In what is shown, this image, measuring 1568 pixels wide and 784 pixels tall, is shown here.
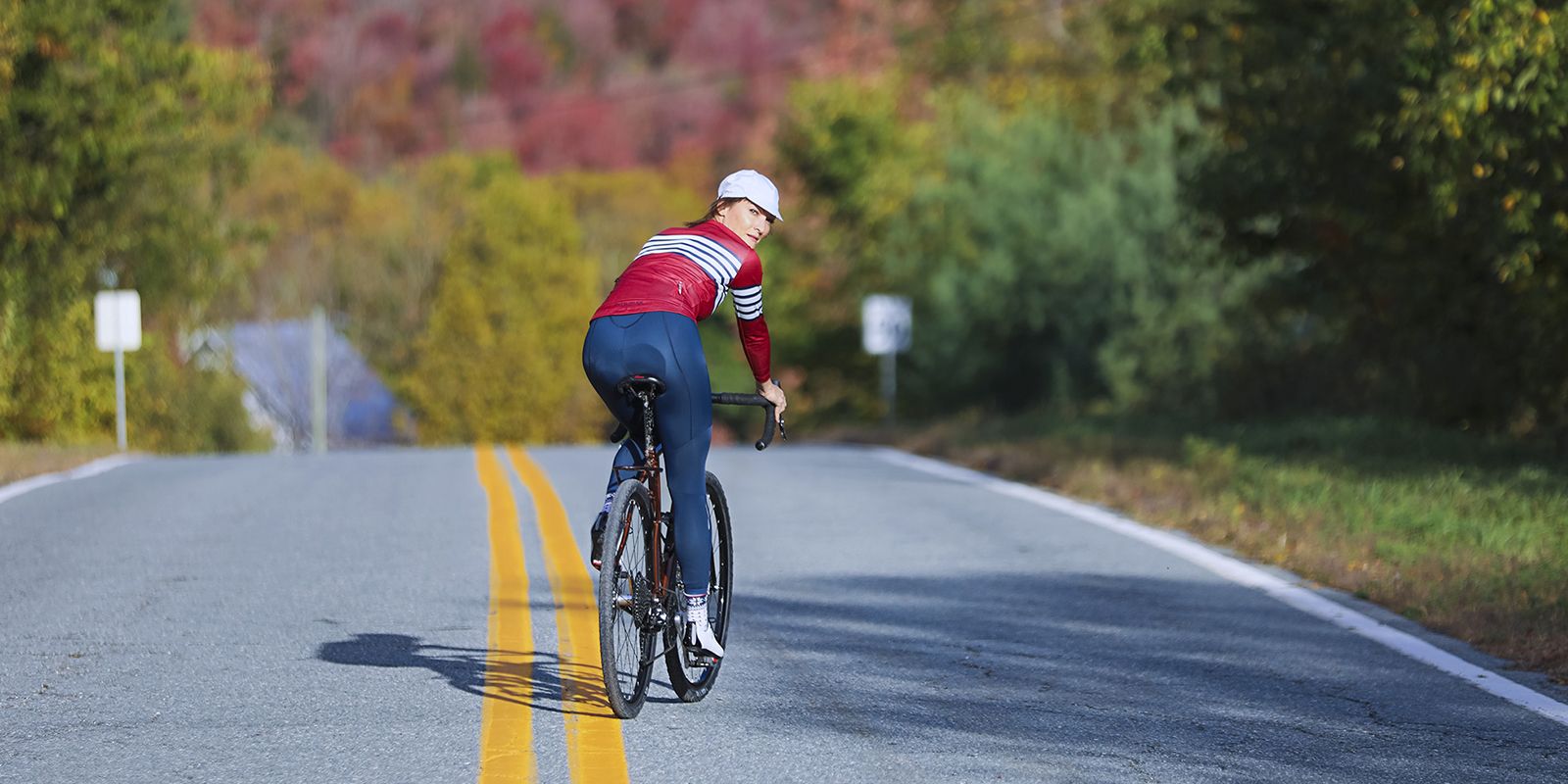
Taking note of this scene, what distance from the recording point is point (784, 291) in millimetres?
57188

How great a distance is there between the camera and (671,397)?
622cm

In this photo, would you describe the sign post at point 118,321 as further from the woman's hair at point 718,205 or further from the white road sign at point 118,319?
the woman's hair at point 718,205

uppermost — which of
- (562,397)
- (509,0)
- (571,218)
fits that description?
(509,0)

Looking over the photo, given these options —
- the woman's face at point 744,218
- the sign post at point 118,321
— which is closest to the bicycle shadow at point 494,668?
the woman's face at point 744,218

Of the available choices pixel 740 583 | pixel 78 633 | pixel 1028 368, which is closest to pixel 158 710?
pixel 78 633

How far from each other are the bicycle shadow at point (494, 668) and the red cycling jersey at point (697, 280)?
1320 mm

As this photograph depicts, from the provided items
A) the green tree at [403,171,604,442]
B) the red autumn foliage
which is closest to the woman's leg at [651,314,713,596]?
the green tree at [403,171,604,442]

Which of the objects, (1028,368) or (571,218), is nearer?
(1028,368)

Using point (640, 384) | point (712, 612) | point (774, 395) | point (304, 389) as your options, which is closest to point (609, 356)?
point (640, 384)

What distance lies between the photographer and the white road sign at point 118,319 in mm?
29219

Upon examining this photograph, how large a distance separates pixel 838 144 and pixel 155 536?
44.3 metres

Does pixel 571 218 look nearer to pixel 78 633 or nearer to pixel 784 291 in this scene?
pixel 784 291

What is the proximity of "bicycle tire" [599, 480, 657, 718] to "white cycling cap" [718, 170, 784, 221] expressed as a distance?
995 millimetres

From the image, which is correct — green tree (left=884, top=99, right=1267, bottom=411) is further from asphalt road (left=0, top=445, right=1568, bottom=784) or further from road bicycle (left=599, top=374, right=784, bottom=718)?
road bicycle (left=599, top=374, right=784, bottom=718)
